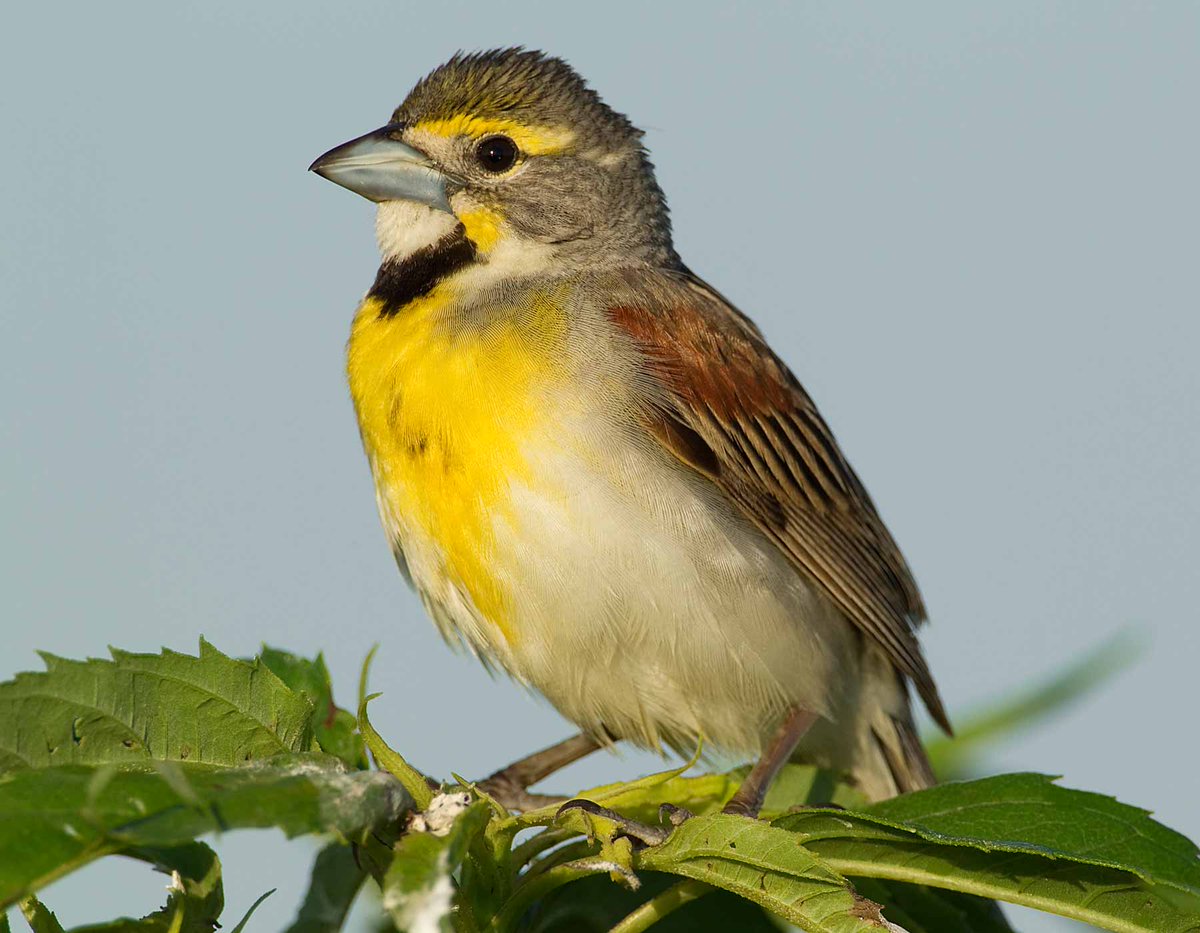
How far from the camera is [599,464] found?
487 cm

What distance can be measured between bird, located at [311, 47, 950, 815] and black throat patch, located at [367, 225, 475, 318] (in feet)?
0.04

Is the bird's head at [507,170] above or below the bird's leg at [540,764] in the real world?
above

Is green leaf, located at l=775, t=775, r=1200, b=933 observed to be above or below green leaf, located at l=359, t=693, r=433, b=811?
→ below

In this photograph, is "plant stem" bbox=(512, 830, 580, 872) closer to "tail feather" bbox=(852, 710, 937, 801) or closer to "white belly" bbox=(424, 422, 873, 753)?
"white belly" bbox=(424, 422, 873, 753)

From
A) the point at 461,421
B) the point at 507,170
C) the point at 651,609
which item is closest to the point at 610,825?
the point at 651,609

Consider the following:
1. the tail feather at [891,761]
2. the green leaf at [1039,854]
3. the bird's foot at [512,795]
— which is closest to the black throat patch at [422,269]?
the bird's foot at [512,795]

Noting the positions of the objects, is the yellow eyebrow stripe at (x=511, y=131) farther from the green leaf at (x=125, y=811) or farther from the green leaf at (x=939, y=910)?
the green leaf at (x=125, y=811)

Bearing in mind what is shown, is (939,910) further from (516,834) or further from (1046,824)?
(516,834)

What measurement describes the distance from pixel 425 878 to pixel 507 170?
397 cm

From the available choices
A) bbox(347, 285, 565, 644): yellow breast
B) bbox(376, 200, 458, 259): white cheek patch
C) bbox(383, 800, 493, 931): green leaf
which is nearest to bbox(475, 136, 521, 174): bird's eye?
bbox(376, 200, 458, 259): white cheek patch

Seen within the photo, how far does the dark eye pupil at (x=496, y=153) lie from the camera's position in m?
5.88

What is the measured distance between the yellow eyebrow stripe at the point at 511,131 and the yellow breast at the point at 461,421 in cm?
91

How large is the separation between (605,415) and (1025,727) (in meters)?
1.73

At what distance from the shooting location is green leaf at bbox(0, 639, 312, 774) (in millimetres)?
2965
